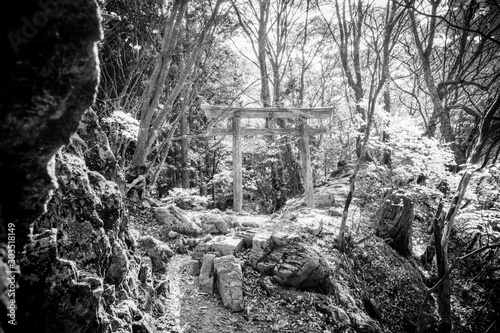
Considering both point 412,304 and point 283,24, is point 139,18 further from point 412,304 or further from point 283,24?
point 412,304

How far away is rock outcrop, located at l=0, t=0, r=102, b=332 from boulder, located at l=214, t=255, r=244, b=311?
116 inches

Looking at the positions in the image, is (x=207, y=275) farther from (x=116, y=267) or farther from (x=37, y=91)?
(x=37, y=91)

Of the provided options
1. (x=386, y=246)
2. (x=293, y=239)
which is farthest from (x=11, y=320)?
(x=386, y=246)

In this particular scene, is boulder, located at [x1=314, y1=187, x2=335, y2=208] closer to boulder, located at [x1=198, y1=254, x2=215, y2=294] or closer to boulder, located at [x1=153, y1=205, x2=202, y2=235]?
boulder, located at [x1=153, y1=205, x2=202, y2=235]

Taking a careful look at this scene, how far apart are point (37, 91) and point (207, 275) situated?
3814mm

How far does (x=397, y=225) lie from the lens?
710 centimetres

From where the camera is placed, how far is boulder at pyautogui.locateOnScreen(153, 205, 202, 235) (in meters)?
6.08

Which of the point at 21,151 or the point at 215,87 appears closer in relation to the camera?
the point at 21,151

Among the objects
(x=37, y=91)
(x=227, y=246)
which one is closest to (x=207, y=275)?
(x=227, y=246)

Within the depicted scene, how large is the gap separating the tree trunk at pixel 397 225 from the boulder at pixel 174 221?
4804 mm

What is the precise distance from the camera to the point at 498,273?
8078 millimetres

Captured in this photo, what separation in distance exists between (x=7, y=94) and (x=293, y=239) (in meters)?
4.54

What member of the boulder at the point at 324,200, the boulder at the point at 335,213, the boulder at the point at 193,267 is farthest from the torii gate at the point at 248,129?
the boulder at the point at 193,267

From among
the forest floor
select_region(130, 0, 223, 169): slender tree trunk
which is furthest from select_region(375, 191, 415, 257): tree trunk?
select_region(130, 0, 223, 169): slender tree trunk
